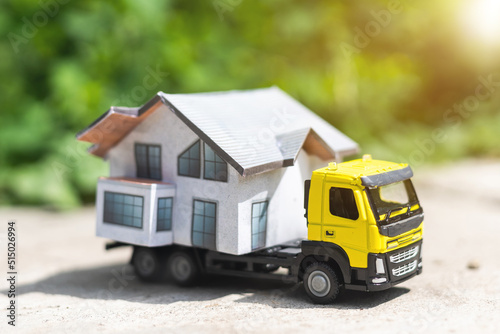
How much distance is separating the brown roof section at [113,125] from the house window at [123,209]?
1.11 m

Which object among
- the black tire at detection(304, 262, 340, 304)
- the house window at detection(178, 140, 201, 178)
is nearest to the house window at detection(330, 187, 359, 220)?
the black tire at detection(304, 262, 340, 304)

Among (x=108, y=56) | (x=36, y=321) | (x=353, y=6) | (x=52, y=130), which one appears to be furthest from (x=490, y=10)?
(x=36, y=321)

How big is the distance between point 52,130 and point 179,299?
16912 mm

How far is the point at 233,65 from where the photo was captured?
29.1 m

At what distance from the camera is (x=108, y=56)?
26828 millimetres

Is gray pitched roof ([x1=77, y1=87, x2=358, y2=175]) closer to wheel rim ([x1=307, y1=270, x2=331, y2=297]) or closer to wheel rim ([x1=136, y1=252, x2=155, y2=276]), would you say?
wheel rim ([x1=307, y1=270, x2=331, y2=297])

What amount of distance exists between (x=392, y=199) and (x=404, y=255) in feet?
4.71

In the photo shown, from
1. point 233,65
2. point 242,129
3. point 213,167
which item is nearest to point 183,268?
point 213,167

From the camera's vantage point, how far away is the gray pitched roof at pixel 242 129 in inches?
480

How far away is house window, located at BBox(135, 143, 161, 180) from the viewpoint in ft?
44.7

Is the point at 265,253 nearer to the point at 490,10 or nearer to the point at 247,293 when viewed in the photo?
the point at 247,293

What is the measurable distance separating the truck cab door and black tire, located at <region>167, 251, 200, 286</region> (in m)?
3.27

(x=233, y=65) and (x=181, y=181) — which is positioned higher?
(x=233, y=65)

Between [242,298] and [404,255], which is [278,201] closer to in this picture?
[242,298]
